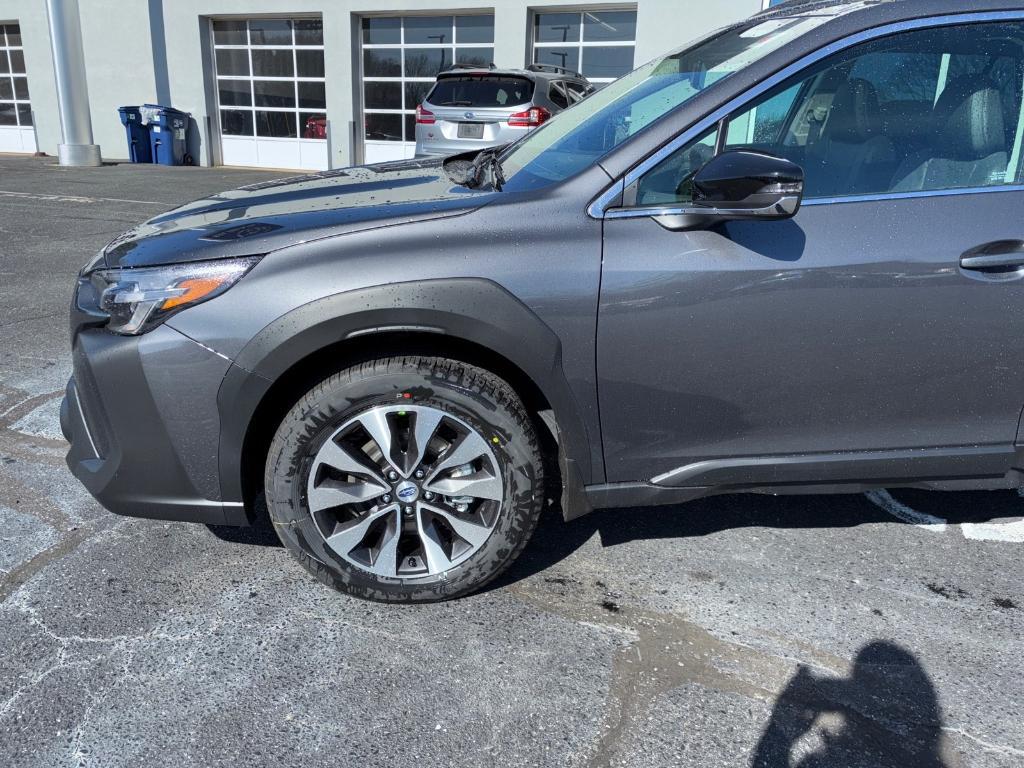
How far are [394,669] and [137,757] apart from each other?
660mm

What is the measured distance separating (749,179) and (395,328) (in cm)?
103

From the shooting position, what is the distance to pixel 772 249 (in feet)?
7.48

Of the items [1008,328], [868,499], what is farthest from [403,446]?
[868,499]

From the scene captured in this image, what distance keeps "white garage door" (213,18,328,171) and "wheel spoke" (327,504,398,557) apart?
50.7 feet

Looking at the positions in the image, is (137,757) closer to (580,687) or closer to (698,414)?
(580,687)

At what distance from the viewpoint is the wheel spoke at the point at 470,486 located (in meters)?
2.41

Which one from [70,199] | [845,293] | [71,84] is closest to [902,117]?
[845,293]

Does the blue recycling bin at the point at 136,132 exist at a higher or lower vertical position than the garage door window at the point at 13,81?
lower

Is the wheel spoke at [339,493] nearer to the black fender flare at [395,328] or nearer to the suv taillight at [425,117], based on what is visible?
the black fender flare at [395,328]

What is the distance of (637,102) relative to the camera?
276cm

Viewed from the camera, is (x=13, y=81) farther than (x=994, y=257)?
Yes

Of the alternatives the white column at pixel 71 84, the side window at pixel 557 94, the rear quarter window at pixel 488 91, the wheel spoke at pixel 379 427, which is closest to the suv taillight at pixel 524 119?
the rear quarter window at pixel 488 91

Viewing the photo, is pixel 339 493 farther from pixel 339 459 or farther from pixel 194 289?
pixel 194 289

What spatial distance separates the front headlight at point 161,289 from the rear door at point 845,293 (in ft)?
3.49
